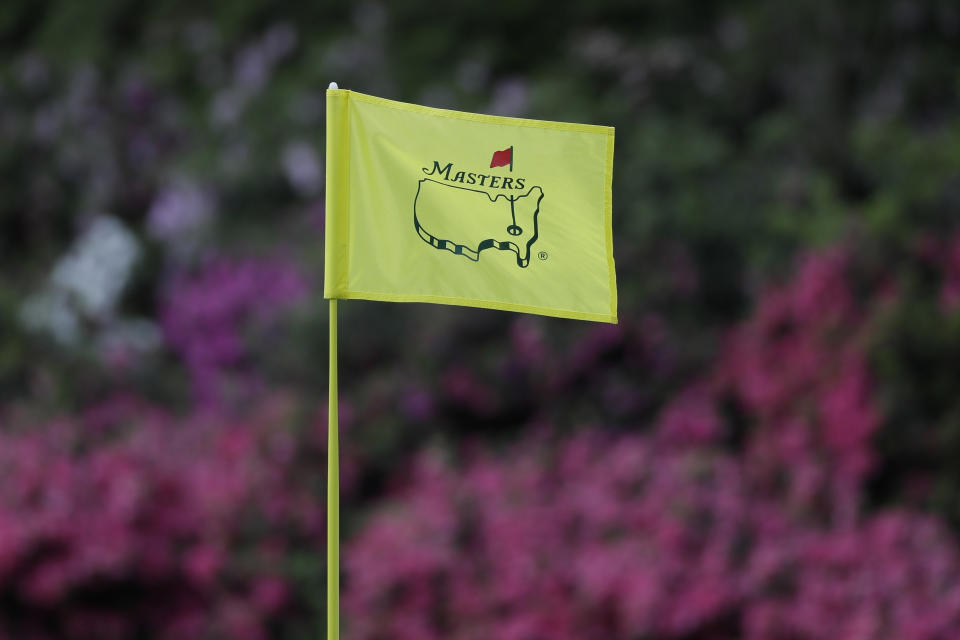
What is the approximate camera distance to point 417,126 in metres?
2.35

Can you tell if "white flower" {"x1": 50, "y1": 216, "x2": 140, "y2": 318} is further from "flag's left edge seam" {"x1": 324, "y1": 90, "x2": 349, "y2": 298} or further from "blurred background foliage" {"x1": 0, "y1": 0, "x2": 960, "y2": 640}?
"flag's left edge seam" {"x1": 324, "y1": 90, "x2": 349, "y2": 298}

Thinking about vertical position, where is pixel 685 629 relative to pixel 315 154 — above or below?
below

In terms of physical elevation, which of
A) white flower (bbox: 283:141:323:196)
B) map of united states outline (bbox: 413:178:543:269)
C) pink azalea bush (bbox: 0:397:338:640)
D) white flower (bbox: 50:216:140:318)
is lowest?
pink azalea bush (bbox: 0:397:338:640)

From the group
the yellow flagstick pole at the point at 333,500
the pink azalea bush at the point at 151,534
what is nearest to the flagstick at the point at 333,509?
the yellow flagstick pole at the point at 333,500

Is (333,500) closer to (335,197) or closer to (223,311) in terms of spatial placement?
(335,197)

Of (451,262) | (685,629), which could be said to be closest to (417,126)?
(451,262)

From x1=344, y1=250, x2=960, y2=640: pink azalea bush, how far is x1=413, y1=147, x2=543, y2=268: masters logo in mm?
1851

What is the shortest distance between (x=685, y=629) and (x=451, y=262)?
6.53ft

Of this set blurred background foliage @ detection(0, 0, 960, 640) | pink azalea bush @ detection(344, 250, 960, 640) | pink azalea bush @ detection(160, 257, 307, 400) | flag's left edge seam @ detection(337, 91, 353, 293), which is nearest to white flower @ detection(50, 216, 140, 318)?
blurred background foliage @ detection(0, 0, 960, 640)

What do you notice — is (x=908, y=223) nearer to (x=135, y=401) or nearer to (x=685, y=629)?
(x=685, y=629)

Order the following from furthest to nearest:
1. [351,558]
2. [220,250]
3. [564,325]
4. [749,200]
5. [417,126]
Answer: [220,250]
[749,200]
[564,325]
[351,558]
[417,126]

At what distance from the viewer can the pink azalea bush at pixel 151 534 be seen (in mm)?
4516

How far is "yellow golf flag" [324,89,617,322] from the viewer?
91.1 inches

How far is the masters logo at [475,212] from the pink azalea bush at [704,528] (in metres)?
1.85
